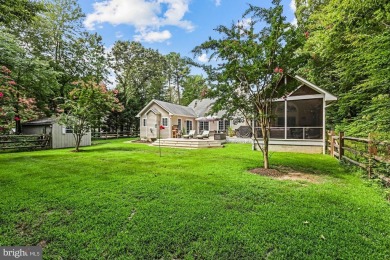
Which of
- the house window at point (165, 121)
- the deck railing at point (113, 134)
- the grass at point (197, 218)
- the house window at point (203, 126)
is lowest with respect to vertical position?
the grass at point (197, 218)

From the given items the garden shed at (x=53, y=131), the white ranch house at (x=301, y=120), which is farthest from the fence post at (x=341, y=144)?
the garden shed at (x=53, y=131)

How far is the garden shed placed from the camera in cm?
1441

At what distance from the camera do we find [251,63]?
6234 millimetres

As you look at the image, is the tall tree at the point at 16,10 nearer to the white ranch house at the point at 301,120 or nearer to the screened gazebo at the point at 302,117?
the white ranch house at the point at 301,120

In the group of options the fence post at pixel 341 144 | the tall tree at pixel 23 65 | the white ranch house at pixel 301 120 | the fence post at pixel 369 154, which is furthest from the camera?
the white ranch house at pixel 301 120

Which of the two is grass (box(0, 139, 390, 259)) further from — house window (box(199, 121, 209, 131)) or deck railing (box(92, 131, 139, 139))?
deck railing (box(92, 131, 139, 139))

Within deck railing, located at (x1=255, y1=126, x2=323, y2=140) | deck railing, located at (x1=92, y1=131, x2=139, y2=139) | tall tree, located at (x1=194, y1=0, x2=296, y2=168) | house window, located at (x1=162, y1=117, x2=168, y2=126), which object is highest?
tall tree, located at (x1=194, y1=0, x2=296, y2=168)

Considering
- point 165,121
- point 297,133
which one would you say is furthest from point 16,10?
point 297,133

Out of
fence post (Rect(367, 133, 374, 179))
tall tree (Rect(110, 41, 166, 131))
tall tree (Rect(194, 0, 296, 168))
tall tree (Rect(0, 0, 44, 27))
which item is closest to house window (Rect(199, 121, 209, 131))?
tall tree (Rect(110, 41, 166, 131))

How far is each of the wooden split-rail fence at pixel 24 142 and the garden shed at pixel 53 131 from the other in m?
0.42

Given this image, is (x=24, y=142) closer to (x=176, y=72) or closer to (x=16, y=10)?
(x=16, y=10)

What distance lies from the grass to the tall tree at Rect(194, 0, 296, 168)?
2.69 meters

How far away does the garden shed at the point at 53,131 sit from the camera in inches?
567

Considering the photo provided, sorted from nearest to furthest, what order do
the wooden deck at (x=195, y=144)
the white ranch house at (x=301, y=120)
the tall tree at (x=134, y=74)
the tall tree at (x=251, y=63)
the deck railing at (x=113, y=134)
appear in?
the tall tree at (x=251, y=63) < the white ranch house at (x=301, y=120) < the wooden deck at (x=195, y=144) < the deck railing at (x=113, y=134) < the tall tree at (x=134, y=74)
